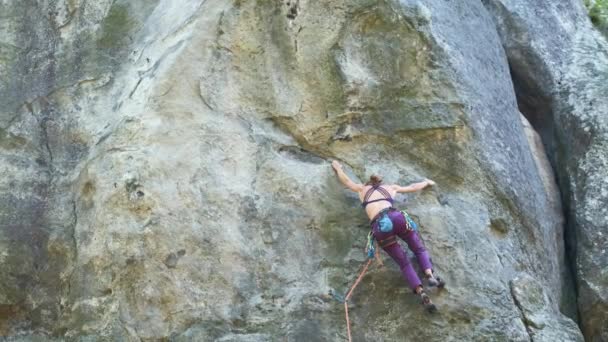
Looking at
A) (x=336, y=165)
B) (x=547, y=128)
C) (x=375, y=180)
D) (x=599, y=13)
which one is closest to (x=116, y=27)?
(x=336, y=165)

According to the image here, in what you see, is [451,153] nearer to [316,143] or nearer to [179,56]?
[316,143]

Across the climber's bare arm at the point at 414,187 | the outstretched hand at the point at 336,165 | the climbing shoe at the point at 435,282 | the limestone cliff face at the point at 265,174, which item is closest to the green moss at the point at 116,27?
the limestone cliff face at the point at 265,174

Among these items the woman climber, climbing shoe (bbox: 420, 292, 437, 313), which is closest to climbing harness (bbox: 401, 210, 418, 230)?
the woman climber

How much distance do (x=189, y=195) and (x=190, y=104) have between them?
1175mm

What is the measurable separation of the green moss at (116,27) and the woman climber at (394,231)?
407 cm

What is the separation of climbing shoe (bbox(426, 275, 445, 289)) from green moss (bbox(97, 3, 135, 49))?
5227mm

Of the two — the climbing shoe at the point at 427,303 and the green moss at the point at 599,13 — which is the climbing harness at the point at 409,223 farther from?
the green moss at the point at 599,13

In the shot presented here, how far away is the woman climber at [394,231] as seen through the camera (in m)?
7.82

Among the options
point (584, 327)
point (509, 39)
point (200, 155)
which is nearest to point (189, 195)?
point (200, 155)

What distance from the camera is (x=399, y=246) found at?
8023 mm

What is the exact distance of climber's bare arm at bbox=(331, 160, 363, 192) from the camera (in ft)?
28.2

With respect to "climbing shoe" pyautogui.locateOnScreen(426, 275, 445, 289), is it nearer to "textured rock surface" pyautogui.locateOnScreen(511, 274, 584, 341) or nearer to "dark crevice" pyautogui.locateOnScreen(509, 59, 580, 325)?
"textured rock surface" pyautogui.locateOnScreen(511, 274, 584, 341)

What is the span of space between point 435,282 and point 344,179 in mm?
1668

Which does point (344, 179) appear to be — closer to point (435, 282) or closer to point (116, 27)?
point (435, 282)
